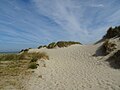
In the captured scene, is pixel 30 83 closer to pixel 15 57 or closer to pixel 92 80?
pixel 92 80

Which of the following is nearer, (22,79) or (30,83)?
(30,83)

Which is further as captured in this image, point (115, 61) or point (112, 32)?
point (112, 32)

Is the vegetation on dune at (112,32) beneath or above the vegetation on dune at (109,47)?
above

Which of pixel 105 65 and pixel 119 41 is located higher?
pixel 119 41

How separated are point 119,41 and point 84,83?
9.46 metres

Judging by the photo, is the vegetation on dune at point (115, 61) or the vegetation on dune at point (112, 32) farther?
the vegetation on dune at point (112, 32)

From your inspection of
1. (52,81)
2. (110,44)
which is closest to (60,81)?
(52,81)

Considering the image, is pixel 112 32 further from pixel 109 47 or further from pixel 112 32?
pixel 109 47

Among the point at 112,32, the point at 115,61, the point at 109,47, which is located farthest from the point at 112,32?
the point at 115,61

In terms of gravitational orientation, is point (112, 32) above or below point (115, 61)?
above

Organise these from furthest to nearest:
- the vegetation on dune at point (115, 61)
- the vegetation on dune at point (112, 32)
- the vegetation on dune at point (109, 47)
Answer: the vegetation on dune at point (112, 32) → the vegetation on dune at point (109, 47) → the vegetation on dune at point (115, 61)

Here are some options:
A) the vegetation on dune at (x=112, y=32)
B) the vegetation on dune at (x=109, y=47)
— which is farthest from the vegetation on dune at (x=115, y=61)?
the vegetation on dune at (x=112, y=32)

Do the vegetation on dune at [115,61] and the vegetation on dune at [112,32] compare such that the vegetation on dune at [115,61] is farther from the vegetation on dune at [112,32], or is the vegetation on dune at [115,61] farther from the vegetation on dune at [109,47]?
the vegetation on dune at [112,32]

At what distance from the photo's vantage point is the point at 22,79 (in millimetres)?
10641
